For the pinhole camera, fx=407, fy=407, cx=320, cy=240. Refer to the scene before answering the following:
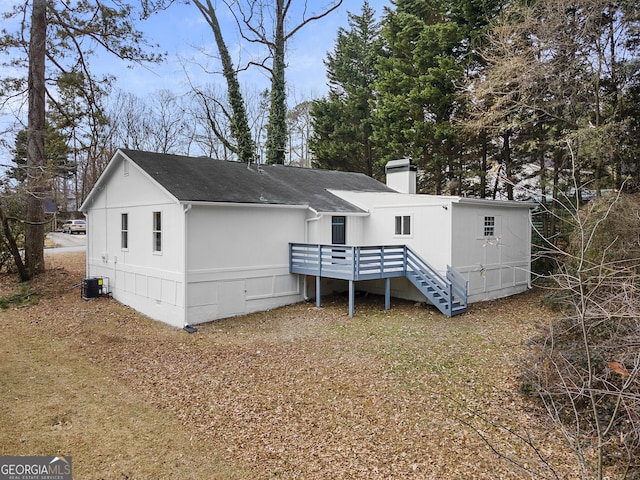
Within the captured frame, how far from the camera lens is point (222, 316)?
1130 cm

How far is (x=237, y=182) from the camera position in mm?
13016

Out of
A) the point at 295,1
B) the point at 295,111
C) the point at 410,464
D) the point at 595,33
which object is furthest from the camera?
the point at 295,111

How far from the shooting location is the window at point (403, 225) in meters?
13.2

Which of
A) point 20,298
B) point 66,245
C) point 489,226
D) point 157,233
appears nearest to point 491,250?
point 489,226

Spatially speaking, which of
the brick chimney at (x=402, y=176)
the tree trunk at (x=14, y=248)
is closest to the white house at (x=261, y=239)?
the tree trunk at (x=14, y=248)

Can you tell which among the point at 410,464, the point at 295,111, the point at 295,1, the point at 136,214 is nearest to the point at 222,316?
the point at 136,214

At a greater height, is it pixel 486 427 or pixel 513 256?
pixel 513 256

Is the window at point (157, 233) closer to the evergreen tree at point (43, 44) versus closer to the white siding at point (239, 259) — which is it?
the white siding at point (239, 259)

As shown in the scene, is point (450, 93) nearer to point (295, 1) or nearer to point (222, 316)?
point (295, 1)

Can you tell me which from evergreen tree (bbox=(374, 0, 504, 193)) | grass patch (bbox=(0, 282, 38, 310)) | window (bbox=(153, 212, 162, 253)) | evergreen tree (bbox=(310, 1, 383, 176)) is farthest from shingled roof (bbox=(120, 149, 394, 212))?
evergreen tree (bbox=(310, 1, 383, 176))

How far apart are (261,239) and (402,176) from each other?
893 centimetres

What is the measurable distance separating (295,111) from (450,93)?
1394 centimetres

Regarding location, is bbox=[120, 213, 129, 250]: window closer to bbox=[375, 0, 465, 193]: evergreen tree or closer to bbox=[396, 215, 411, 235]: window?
bbox=[396, 215, 411, 235]: window

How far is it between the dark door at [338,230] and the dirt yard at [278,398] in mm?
3421
